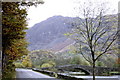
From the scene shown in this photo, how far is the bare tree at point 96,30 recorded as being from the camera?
11734 millimetres

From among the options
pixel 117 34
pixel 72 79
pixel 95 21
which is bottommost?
pixel 72 79

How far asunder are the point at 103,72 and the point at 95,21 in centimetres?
3071

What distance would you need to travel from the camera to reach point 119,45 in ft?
37.9

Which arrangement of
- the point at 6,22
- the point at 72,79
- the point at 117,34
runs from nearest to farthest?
1. the point at 6,22
2. the point at 117,34
3. the point at 72,79

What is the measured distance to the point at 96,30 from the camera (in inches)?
467

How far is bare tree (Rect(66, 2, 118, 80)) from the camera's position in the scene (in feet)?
38.5

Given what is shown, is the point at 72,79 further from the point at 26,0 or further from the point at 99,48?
the point at 26,0

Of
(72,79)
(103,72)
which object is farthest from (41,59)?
(72,79)

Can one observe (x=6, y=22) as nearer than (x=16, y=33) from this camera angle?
Yes

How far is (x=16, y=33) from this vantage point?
11.2 m

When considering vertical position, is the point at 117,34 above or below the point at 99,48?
above

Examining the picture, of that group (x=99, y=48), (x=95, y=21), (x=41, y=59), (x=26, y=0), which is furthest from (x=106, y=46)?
(x=41, y=59)

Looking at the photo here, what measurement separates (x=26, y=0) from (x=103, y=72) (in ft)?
113

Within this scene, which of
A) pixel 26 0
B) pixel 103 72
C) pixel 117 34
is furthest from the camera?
pixel 103 72
